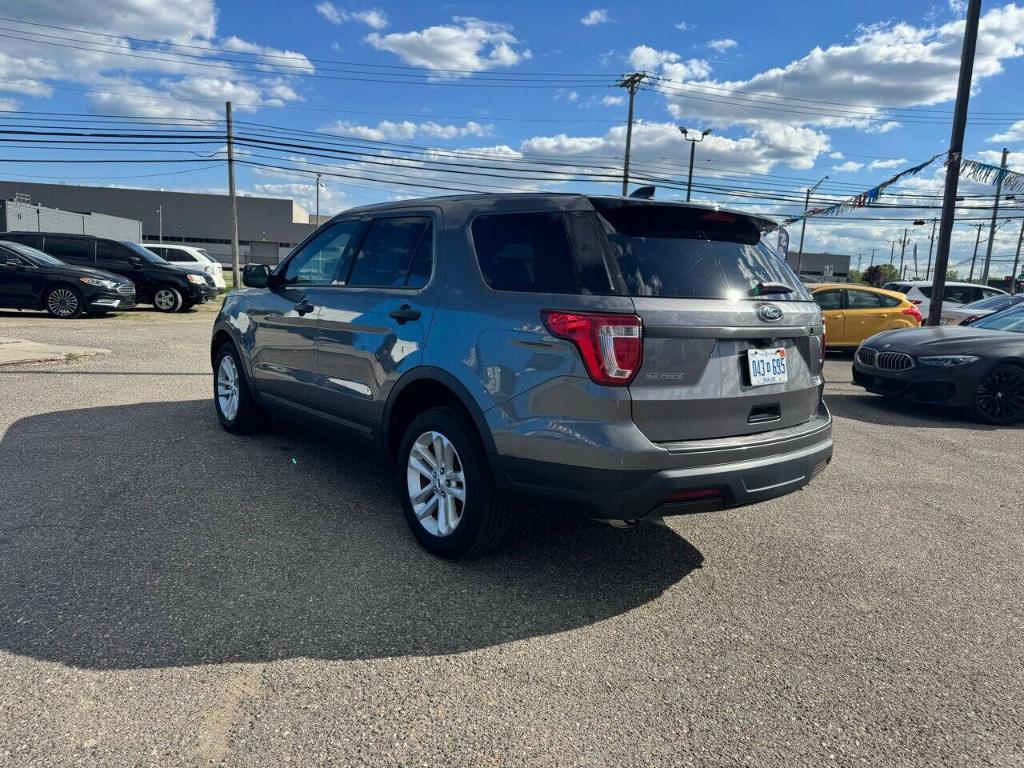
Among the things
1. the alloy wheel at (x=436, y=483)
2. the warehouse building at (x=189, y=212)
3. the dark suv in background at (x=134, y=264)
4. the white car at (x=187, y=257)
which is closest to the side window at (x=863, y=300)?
the alloy wheel at (x=436, y=483)

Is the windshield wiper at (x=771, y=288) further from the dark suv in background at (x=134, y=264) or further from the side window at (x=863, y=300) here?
A: the dark suv in background at (x=134, y=264)

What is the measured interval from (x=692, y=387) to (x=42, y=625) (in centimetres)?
276

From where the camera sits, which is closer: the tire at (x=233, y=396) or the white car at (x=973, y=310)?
the tire at (x=233, y=396)

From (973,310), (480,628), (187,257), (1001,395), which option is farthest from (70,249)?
(973,310)

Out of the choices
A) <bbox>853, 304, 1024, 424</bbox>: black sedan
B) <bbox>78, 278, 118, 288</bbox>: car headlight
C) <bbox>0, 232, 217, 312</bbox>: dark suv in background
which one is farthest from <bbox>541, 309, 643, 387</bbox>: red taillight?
<bbox>0, 232, 217, 312</bbox>: dark suv in background

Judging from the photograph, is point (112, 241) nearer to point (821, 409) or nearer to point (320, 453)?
point (320, 453)

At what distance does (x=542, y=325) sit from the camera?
9.82ft

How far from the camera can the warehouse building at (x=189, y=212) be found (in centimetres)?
9581

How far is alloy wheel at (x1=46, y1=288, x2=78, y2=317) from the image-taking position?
1466 cm

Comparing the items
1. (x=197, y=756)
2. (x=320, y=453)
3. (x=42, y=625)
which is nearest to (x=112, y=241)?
(x=320, y=453)

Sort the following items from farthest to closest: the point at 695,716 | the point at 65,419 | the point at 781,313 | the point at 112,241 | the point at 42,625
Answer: the point at 112,241 → the point at 65,419 → the point at 781,313 → the point at 42,625 → the point at 695,716

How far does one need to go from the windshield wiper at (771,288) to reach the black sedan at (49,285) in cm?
1516

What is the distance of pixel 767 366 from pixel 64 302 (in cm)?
1564

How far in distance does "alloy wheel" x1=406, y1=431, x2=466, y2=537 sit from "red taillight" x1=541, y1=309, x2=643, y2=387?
87cm
